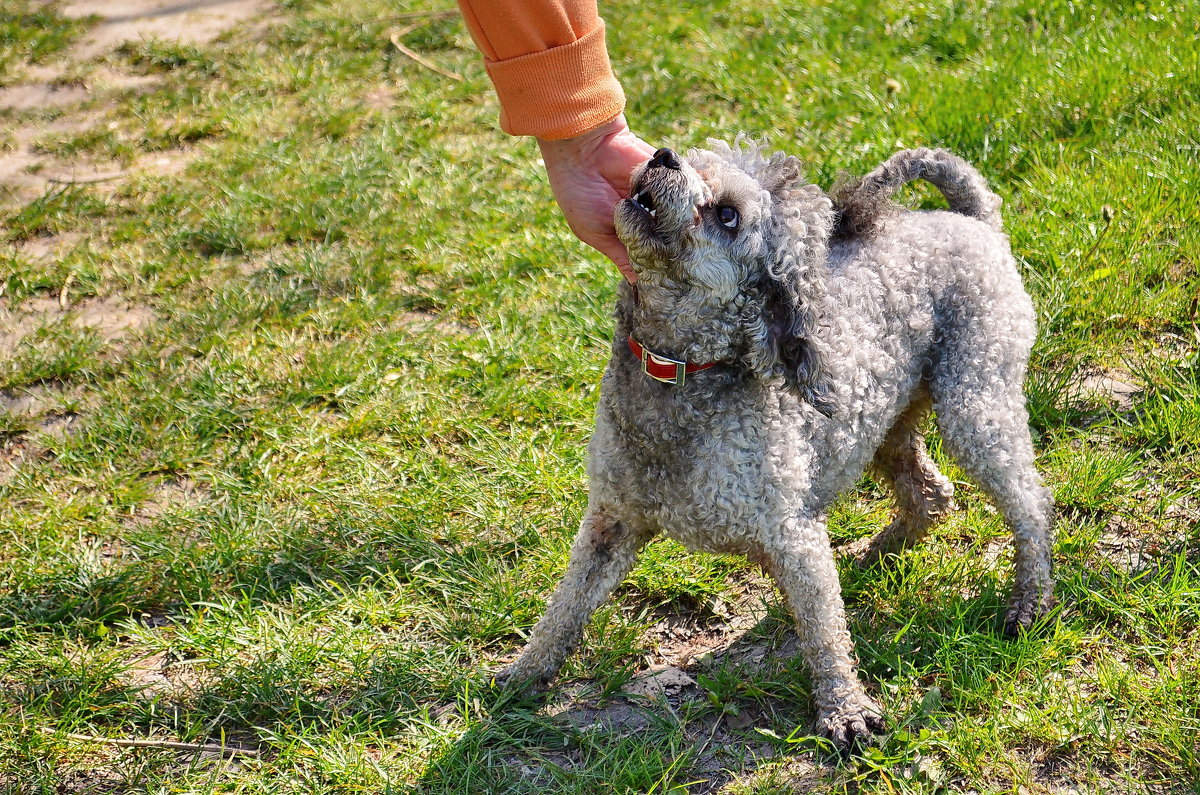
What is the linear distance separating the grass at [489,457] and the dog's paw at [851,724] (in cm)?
5

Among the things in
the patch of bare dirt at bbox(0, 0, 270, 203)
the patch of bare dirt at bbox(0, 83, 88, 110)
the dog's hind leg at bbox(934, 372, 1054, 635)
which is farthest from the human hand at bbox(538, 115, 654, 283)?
the patch of bare dirt at bbox(0, 83, 88, 110)

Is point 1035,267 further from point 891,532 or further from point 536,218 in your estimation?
point 536,218

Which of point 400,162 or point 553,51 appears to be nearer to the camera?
point 553,51

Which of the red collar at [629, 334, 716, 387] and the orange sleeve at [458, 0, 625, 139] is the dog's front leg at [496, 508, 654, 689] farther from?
the orange sleeve at [458, 0, 625, 139]

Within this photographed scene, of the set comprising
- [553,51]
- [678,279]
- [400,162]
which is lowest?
[400,162]

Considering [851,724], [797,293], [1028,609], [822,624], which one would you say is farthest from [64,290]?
[1028,609]

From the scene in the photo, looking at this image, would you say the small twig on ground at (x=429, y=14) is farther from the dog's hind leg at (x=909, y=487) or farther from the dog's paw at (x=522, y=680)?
the dog's paw at (x=522, y=680)

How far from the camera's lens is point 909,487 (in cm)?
321

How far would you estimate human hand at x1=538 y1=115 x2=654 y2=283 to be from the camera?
112 inches

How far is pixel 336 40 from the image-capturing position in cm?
681

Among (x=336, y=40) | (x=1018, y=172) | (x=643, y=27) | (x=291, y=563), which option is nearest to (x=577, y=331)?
(x=291, y=563)

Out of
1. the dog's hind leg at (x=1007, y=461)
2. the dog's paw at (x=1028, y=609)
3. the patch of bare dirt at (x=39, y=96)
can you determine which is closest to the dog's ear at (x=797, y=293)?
the dog's hind leg at (x=1007, y=461)

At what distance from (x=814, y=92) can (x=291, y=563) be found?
364cm

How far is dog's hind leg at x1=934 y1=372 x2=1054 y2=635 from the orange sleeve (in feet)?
4.22
